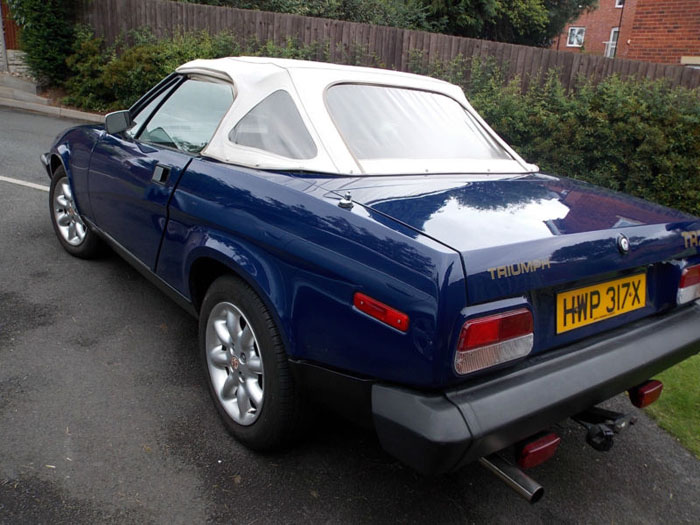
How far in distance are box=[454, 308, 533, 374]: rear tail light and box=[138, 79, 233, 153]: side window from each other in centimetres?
181

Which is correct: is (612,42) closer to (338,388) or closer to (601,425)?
(601,425)

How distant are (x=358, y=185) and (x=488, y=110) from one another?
6.91 metres

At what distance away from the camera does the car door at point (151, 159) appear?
9.93 ft

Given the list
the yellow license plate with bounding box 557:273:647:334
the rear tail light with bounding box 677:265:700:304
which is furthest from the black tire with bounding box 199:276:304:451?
the rear tail light with bounding box 677:265:700:304

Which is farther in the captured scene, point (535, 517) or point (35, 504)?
point (535, 517)

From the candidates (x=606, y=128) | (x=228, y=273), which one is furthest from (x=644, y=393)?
(x=606, y=128)

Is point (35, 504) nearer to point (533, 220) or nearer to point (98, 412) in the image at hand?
point (98, 412)

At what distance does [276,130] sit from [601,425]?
6.23 feet

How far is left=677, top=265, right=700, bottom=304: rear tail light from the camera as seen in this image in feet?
8.29

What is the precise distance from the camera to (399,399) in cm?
184

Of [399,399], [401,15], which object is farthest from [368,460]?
[401,15]

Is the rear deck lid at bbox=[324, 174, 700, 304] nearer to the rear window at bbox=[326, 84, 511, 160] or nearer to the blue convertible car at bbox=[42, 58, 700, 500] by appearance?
the blue convertible car at bbox=[42, 58, 700, 500]

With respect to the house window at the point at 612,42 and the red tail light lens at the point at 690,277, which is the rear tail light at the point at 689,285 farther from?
the house window at the point at 612,42

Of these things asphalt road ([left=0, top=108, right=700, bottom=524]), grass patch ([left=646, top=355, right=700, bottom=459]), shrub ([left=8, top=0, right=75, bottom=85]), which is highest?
shrub ([left=8, top=0, right=75, bottom=85])
